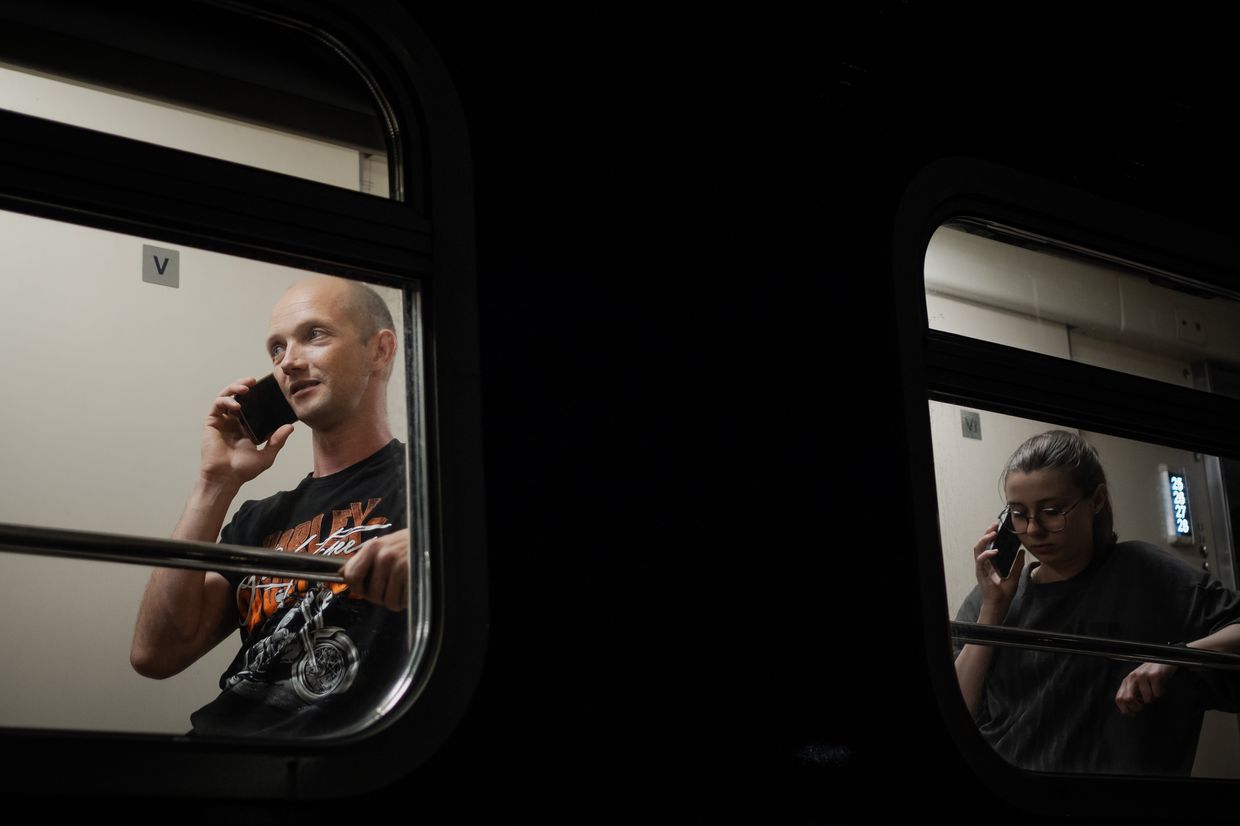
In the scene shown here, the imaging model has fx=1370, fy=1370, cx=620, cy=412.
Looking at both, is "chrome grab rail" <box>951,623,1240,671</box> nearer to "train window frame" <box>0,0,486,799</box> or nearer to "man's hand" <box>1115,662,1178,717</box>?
"man's hand" <box>1115,662,1178,717</box>

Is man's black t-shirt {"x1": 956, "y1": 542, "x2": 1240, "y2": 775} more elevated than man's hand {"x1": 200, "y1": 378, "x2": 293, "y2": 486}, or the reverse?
man's hand {"x1": 200, "y1": 378, "x2": 293, "y2": 486}

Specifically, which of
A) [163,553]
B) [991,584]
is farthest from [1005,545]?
[163,553]

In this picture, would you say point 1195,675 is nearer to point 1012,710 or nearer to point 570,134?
point 1012,710

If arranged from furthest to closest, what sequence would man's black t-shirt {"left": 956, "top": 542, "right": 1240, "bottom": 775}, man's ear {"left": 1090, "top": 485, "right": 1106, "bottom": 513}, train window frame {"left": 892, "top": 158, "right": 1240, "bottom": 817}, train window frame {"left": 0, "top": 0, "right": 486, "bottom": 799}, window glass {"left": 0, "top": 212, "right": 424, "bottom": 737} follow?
man's ear {"left": 1090, "top": 485, "right": 1106, "bottom": 513}, man's black t-shirt {"left": 956, "top": 542, "right": 1240, "bottom": 775}, train window frame {"left": 892, "top": 158, "right": 1240, "bottom": 817}, window glass {"left": 0, "top": 212, "right": 424, "bottom": 737}, train window frame {"left": 0, "top": 0, "right": 486, "bottom": 799}

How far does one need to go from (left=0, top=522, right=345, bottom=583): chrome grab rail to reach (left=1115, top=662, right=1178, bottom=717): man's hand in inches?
59.1

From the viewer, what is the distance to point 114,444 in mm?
2129

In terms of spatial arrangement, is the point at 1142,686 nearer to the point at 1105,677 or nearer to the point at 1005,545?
the point at 1105,677

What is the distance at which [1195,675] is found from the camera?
254 cm

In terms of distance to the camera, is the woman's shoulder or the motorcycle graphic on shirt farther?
the woman's shoulder

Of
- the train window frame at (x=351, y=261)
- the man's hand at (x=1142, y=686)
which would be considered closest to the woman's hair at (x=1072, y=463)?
the man's hand at (x=1142, y=686)

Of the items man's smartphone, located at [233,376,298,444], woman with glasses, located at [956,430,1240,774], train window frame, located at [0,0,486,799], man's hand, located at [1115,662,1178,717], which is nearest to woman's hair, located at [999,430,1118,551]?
woman with glasses, located at [956,430,1240,774]

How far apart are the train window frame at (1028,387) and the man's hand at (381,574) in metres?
0.82

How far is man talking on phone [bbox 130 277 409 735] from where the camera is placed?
170 centimetres

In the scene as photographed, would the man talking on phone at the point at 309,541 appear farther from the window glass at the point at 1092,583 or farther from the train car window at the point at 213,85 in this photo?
the window glass at the point at 1092,583
